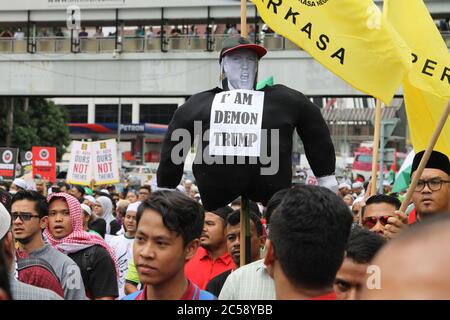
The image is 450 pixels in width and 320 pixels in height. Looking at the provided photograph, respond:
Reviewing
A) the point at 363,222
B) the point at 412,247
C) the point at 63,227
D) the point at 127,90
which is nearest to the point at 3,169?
the point at 127,90

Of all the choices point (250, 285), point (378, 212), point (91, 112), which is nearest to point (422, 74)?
point (378, 212)

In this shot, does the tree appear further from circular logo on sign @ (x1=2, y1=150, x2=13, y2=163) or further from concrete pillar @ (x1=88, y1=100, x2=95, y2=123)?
concrete pillar @ (x1=88, y1=100, x2=95, y2=123)

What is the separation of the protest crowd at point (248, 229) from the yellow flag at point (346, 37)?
0.07 m

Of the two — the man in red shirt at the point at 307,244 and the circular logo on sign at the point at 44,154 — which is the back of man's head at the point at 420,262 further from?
the circular logo on sign at the point at 44,154

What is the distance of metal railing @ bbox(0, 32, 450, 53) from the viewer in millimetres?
27000

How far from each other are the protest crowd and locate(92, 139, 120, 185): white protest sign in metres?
11.6

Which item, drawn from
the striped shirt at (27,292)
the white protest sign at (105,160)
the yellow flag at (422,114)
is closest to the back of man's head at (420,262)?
the striped shirt at (27,292)

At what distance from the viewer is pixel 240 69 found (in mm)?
5152

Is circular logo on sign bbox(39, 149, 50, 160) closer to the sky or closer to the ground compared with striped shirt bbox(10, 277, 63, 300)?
closer to the ground

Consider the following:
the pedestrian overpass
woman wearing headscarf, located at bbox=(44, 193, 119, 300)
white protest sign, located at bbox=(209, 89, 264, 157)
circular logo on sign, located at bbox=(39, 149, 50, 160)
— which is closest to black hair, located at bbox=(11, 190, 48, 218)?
woman wearing headscarf, located at bbox=(44, 193, 119, 300)

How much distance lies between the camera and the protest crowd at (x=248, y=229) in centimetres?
227

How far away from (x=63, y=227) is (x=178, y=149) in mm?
1790

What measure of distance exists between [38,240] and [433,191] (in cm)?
257
